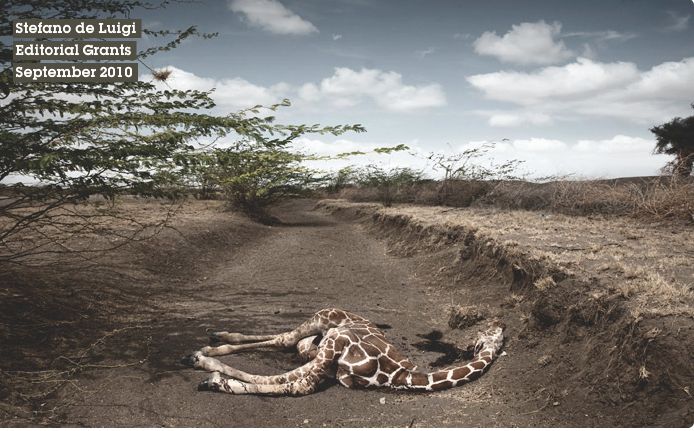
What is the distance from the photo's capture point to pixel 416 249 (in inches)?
418

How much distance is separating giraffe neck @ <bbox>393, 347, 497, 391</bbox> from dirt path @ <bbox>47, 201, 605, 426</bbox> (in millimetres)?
82

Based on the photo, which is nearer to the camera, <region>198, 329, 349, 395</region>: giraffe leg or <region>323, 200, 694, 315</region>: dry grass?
<region>198, 329, 349, 395</region>: giraffe leg

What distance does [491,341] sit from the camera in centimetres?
498

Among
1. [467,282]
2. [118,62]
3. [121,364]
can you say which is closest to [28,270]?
[121,364]

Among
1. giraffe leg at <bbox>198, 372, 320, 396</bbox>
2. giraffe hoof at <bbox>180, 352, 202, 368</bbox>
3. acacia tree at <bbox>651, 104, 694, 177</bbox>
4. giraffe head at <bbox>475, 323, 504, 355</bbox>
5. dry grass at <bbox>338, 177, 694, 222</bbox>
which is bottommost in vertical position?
giraffe leg at <bbox>198, 372, 320, 396</bbox>

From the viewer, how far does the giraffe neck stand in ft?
14.0

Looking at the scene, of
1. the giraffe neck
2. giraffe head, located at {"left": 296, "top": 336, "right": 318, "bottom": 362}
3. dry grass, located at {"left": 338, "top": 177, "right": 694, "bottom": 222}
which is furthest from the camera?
dry grass, located at {"left": 338, "top": 177, "right": 694, "bottom": 222}

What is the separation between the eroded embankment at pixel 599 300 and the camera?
3.46 meters

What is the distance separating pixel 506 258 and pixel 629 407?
370 cm

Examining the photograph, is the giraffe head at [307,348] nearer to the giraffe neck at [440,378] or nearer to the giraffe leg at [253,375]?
the giraffe leg at [253,375]

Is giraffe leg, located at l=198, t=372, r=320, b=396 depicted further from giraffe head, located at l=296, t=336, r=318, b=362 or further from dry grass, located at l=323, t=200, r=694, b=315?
dry grass, located at l=323, t=200, r=694, b=315

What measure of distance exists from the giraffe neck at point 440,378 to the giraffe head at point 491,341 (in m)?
0.36

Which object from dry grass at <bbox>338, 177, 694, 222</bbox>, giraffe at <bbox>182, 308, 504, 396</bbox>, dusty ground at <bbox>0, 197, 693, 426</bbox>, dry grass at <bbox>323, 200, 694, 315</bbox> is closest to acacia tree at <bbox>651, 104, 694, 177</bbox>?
dry grass at <bbox>338, 177, 694, 222</bbox>

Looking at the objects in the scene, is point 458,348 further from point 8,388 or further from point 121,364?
point 8,388
